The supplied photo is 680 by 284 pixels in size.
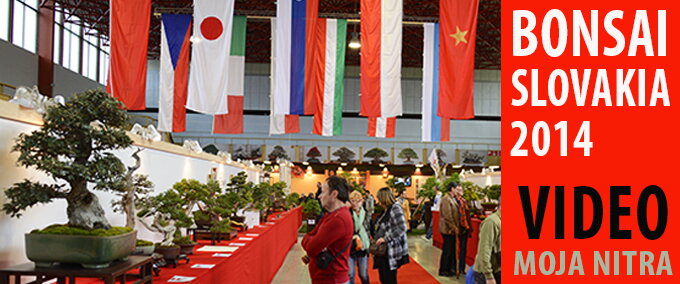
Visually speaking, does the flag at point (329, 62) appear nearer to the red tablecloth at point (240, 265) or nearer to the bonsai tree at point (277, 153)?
the red tablecloth at point (240, 265)

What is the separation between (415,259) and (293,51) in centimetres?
409

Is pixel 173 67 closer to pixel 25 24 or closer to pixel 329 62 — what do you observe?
pixel 329 62

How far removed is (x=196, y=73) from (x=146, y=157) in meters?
2.83

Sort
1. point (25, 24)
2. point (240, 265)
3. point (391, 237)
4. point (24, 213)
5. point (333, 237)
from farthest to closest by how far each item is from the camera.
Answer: point (25, 24), point (391, 237), point (240, 265), point (333, 237), point (24, 213)

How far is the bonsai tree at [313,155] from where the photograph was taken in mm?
27781

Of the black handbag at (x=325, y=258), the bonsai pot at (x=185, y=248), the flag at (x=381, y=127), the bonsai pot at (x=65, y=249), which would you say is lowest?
the bonsai pot at (x=185, y=248)

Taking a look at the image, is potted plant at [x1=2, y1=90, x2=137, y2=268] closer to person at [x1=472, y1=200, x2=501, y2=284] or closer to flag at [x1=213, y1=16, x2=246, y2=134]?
person at [x1=472, y1=200, x2=501, y2=284]

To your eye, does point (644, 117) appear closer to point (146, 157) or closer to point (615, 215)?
point (615, 215)

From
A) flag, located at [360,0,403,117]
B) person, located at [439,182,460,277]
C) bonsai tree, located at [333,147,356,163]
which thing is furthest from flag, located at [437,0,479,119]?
bonsai tree, located at [333,147,356,163]

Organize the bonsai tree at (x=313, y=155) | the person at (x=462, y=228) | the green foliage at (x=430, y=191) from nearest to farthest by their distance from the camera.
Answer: the person at (x=462, y=228) < the green foliage at (x=430, y=191) < the bonsai tree at (x=313, y=155)

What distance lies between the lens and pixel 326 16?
17.2 meters

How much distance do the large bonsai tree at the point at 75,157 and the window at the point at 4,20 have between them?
49.5ft

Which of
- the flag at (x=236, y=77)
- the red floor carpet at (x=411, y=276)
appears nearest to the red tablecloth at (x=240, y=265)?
the red floor carpet at (x=411, y=276)

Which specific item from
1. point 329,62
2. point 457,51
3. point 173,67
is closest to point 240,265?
point 457,51
